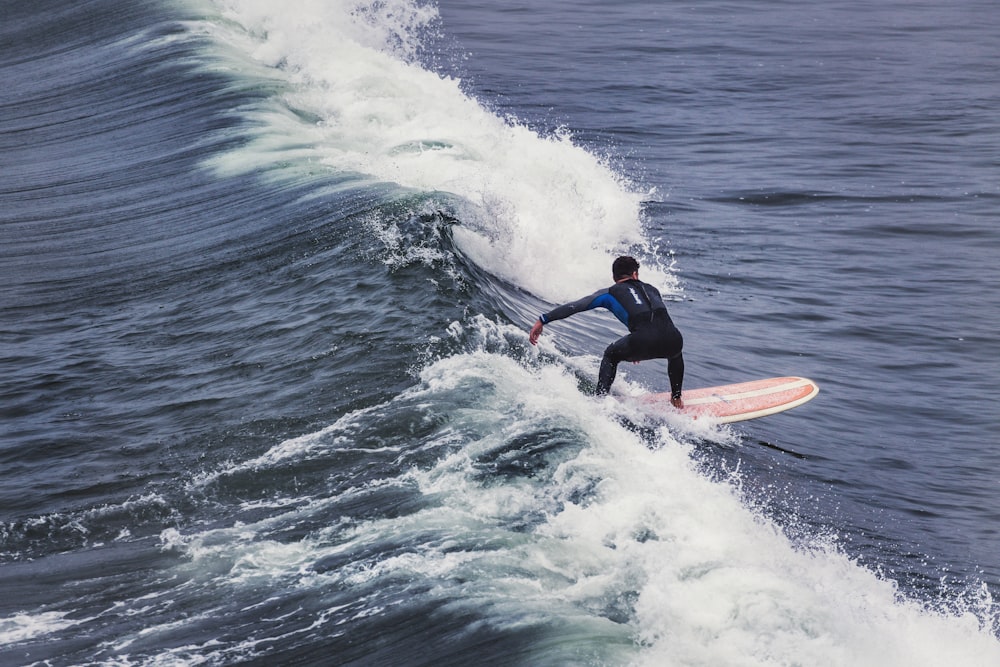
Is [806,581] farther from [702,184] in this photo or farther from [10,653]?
[702,184]

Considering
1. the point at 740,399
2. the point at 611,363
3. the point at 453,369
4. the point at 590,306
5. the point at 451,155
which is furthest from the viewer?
the point at 451,155

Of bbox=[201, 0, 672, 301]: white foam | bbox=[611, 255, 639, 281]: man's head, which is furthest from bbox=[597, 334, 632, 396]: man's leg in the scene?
bbox=[201, 0, 672, 301]: white foam

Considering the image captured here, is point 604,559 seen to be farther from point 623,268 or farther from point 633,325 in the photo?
point 623,268

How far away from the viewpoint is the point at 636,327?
8516 mm

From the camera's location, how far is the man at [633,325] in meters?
8.46

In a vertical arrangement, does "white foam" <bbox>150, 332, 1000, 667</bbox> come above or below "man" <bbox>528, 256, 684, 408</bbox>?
below

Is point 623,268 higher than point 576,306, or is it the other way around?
point 623,268

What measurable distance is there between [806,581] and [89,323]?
7.50 metres

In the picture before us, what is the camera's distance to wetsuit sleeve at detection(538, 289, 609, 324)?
335 inches

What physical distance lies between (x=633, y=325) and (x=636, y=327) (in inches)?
1.1

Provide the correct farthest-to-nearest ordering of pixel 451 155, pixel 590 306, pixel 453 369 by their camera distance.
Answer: pixel 451 155, pixel 590 306, pixel 453 369

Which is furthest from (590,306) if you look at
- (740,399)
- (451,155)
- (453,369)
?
(451,155)

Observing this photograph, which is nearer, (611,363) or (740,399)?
(611,363)

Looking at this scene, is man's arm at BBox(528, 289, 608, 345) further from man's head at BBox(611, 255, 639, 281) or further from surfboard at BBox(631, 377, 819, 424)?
surfboard at BBox(631, 377, 819, 424)
